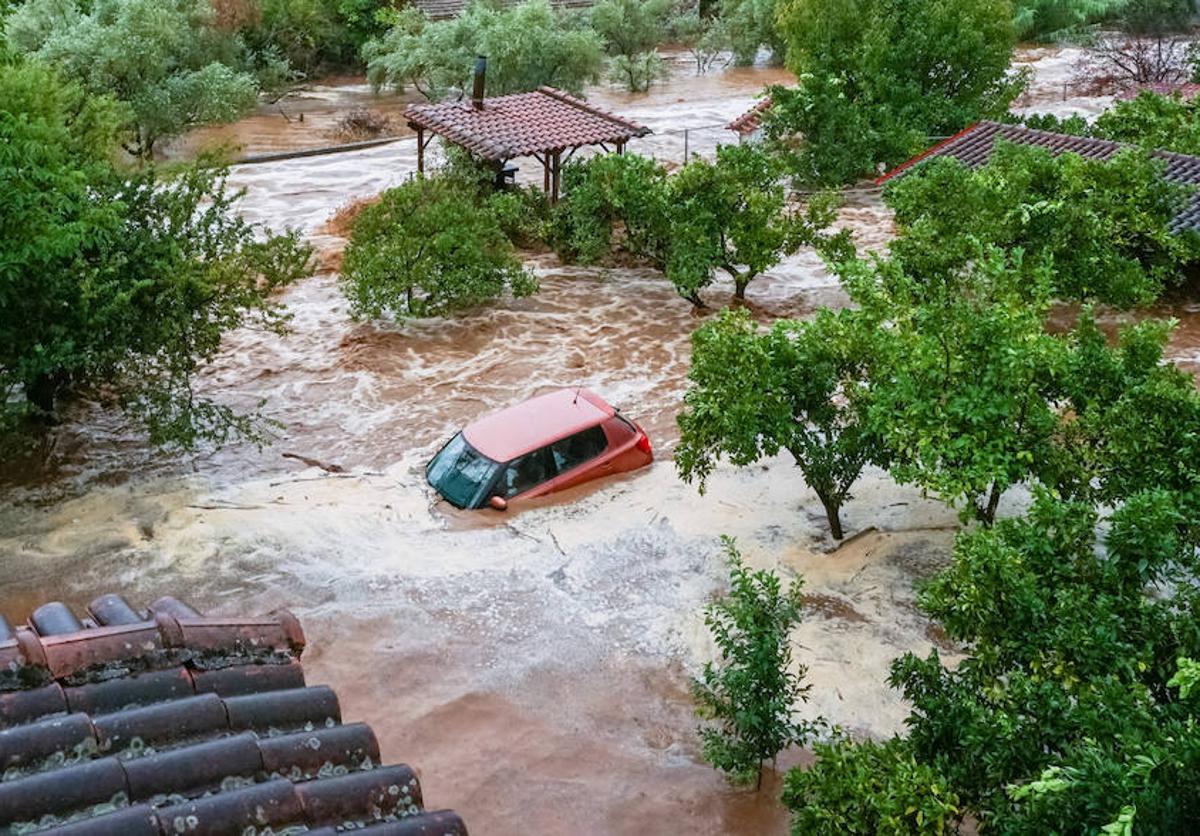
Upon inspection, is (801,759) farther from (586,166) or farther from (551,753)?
(586,166)

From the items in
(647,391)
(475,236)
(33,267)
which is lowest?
(647,391)

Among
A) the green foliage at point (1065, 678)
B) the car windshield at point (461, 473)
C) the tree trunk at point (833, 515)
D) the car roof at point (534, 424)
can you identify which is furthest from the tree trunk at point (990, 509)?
the car windshield at point (461, 473)

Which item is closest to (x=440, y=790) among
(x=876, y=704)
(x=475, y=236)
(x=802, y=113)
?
(x=876, y=704)

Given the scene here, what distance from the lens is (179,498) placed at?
51.7 feet

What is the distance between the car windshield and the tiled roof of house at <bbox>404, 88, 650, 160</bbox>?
11.5m

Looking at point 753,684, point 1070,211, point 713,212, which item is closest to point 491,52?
point 713,212

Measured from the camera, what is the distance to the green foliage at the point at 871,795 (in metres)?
6.73

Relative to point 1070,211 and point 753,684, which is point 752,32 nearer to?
point 1070,211

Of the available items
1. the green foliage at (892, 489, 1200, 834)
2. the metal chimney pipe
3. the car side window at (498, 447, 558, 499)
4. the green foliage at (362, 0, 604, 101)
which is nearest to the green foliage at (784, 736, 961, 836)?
the green foliage at (892, 489, 1200, 834)

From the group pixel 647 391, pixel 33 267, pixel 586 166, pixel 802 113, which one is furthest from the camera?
pixel 802 113

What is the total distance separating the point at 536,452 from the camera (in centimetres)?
1482

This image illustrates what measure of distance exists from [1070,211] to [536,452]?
30.8 feet

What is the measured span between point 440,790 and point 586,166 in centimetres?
1673

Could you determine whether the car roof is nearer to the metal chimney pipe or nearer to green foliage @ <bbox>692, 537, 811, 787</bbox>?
green foliage @ <bbox>692, 537, 811, 787</bbox>
